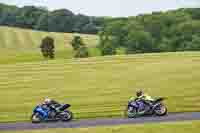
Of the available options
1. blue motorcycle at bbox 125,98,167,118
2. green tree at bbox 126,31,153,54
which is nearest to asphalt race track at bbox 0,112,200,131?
blue motorcycle at bbox 125,98,167,118

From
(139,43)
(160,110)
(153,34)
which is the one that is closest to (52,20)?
(153,34)

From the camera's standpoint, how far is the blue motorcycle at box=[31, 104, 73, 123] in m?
24.5

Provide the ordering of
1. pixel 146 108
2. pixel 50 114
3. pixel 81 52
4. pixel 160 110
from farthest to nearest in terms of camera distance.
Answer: pixel 81 52 < pixel 50 114 < pixel 146 108 < pixel 160 110

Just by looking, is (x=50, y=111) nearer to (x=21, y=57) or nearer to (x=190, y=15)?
(x=21, y=57)

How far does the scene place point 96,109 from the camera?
27906 mm

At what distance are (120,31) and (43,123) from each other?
72379 millimetres

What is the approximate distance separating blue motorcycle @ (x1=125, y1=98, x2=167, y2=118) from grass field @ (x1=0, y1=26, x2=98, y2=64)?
46.7 meters

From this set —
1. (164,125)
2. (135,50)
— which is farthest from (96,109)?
(135,50)

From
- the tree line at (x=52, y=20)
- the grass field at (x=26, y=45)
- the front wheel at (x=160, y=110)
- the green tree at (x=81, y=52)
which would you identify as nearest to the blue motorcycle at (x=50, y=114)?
the front wheel at (x=160, y=110)

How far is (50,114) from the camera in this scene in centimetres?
2481

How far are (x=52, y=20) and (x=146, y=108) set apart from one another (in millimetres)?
95968

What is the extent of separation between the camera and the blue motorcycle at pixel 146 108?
2380 centimetres

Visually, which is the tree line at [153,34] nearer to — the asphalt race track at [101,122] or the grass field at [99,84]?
the grass field at [99,84]

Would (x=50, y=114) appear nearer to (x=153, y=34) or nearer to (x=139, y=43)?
(x=139, y=43)
